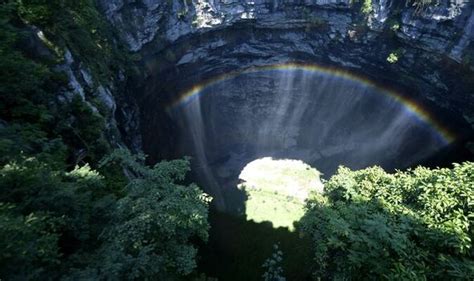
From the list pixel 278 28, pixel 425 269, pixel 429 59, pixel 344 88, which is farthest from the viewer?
pixel 344 88

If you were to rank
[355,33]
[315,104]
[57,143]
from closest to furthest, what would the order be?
[57,143], [355,33], [315,104]

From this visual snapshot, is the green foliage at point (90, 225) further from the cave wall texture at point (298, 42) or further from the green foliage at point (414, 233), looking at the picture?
the cave wall texture at point (298, 42)

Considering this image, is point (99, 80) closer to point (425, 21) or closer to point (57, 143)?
point (57, 143)

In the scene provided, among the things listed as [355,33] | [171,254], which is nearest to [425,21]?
[355,33]

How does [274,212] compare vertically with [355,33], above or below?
below

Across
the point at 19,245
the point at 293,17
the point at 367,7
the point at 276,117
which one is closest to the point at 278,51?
the point at 293,17
